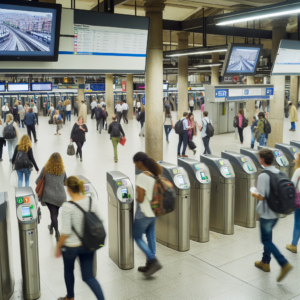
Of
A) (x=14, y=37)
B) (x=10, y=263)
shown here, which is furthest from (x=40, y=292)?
(x=14, y=37)

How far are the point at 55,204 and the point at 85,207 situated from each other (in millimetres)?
1913

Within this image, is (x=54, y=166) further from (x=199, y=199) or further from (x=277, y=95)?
(x=277, y=95)

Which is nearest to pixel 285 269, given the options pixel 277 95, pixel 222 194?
pixel 222 194

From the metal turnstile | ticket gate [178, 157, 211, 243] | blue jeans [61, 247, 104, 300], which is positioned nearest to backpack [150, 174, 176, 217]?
the metal turnstile

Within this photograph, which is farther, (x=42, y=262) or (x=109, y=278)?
(x=42, y=262)

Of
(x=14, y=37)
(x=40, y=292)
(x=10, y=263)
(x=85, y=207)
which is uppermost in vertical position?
(x=14, y=37)

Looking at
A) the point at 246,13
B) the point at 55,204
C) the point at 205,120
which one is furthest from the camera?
the point at 205,120

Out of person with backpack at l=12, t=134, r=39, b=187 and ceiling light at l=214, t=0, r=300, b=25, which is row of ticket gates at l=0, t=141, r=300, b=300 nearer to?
ceiling light at l=214, t=0, r=300, b=25

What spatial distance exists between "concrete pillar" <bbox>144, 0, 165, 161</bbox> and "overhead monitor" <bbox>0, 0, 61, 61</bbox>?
14.1 feet

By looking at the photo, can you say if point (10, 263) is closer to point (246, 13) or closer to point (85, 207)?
point (85, 207)

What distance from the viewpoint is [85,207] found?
3721 mm

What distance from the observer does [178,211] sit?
17.7 feet

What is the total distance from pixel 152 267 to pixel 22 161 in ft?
13.3

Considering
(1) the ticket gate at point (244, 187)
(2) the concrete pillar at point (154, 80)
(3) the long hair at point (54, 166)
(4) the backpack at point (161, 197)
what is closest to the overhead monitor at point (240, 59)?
(2) the concrete pillar at point (154, 80)
